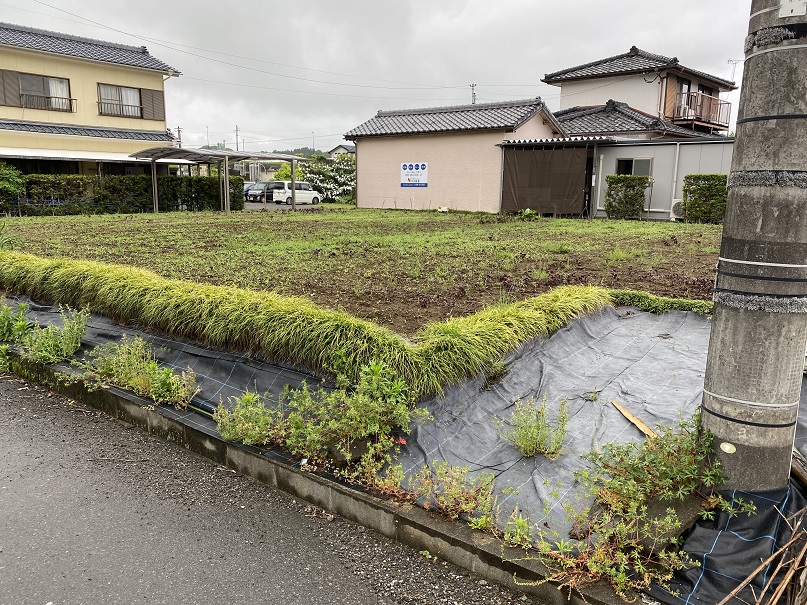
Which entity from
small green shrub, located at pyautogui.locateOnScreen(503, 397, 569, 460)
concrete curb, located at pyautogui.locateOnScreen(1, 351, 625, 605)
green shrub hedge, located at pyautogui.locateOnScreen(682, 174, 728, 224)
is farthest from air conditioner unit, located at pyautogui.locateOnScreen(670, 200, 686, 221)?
concrete curb, located at pyautogui.locateOnScreen(1, 351, 625, 605)

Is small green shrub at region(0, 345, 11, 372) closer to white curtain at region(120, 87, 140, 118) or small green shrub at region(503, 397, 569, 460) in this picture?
small green shrub at region(503, 397, 569, 460)

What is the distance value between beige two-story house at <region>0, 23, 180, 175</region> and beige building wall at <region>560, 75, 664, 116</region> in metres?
16.1

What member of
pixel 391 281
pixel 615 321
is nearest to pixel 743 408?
pixel 615 321

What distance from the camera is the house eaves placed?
61.1ft

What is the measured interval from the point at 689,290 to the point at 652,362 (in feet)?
6.74

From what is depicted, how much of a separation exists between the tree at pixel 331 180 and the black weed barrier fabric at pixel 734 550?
27753mm

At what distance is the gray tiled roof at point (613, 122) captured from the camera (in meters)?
19.1

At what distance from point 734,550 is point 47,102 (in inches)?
948

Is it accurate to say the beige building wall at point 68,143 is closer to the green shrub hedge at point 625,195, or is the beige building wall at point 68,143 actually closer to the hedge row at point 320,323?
the green shrub hedge at point 625,195

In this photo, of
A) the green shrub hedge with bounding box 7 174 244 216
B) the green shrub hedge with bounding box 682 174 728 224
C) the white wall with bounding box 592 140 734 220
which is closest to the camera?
the green shrub hedge with bounding box 682 174 728 224

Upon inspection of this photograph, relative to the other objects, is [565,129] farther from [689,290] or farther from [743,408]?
[743,408]

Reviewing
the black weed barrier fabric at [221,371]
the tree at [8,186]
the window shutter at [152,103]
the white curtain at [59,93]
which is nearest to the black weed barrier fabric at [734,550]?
the black weed barrier fabric at [221,371]

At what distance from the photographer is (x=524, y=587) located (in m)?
2.11

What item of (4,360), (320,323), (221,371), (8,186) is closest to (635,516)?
(320,323)
